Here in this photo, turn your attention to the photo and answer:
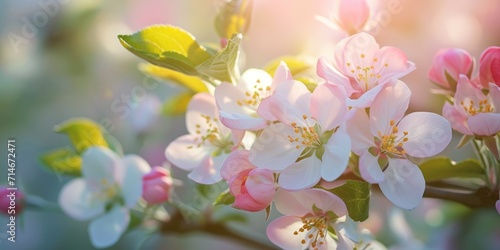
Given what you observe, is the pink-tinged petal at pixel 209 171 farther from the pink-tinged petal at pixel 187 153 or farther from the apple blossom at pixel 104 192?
the apple blossom at pixel 104 192

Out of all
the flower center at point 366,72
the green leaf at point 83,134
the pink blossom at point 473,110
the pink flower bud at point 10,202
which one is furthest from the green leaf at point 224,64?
the pink flower bud at point 10,202

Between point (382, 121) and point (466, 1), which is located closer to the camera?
point (382, 121)

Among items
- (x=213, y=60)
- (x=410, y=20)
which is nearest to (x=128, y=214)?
(x=213, y=60)

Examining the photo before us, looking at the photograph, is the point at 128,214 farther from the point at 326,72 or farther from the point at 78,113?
the point at 78,113

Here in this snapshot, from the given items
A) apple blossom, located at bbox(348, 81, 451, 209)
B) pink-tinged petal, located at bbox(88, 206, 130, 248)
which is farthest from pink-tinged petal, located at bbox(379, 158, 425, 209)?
pink-tinged petal, located at bbox(88, 206, 130, 248)

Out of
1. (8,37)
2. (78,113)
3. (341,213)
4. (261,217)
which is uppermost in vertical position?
(8,37)

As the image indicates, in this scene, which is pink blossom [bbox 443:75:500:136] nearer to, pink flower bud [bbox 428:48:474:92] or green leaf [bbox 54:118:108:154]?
pink flower bud [bbox 428:48:474:92]
